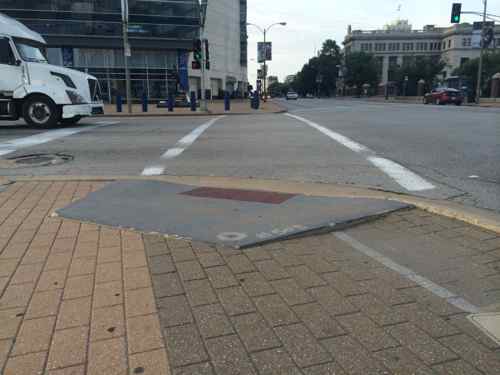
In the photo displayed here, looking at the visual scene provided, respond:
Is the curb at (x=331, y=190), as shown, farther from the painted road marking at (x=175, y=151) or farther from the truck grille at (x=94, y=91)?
the truck grille at (x=94, y=91)

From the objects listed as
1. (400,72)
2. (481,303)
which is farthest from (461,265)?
(400,72)

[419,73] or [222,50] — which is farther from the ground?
[222,50]

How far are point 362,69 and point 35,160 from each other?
113 meters

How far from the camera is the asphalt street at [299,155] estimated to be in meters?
6.92

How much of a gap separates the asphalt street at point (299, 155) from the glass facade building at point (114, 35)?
29032mm

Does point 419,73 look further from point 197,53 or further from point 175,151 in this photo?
point 175,151

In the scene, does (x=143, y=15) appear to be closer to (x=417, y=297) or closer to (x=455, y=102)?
(x=455, y=102)

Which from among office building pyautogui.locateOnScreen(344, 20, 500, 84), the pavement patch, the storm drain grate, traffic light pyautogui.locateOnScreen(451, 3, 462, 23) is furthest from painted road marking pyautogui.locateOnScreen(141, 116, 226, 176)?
office building pyautogui.locateOnScreen(344, 20, 500, 84)

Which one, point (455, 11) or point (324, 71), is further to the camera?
point (324, 71)

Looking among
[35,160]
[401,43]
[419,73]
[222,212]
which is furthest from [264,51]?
[401,43]

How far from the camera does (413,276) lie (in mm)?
3396

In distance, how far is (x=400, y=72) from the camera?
9106 centimetres

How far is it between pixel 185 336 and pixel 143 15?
146 feet

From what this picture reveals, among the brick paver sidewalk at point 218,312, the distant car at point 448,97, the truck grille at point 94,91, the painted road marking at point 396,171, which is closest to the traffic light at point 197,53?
Answer: the truck grille at point 94,91
